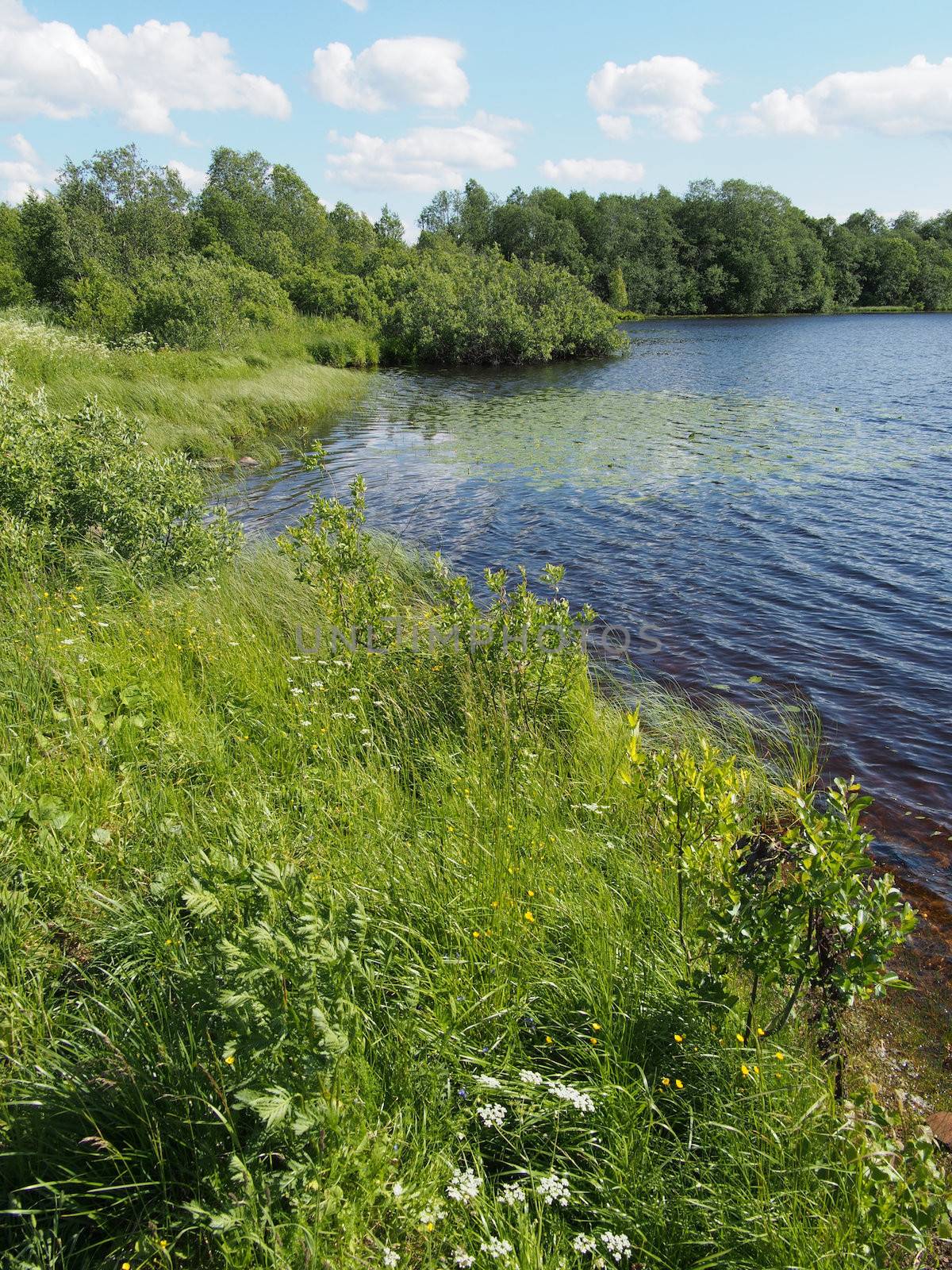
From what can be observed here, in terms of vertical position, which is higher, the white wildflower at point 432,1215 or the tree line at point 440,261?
the tree line at point 440,261

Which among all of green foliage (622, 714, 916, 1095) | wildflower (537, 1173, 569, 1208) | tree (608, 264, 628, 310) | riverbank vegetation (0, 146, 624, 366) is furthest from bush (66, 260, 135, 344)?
tree (608, 264, 628, 310)

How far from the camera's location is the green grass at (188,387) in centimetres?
1727

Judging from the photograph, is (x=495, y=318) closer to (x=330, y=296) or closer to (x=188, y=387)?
(x=330, y=296)

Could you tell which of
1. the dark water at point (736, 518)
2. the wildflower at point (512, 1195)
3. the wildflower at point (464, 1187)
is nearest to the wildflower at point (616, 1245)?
the wildflower at point (512, 1195)

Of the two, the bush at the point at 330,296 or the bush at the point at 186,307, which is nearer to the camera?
the bush at the point at 186,307

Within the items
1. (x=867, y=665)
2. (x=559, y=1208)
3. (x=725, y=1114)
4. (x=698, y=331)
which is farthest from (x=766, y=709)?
(x=698, y=331)

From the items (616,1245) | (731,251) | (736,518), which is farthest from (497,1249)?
(731,251)

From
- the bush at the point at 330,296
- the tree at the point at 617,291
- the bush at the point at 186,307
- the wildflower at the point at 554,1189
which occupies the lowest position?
the wildflower at the point at 554,1189

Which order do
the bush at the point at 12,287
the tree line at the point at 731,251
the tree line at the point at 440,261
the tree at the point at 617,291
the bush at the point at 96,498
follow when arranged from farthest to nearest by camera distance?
the tree line at the point at 731,251 → the tree at the point at 617,291 → the bush at the point at 12,287 → the tree line at the point at 440,261 → the bush at the point at 96,498

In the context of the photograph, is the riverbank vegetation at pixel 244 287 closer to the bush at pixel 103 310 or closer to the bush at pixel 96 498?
the bush at pixel 103 310

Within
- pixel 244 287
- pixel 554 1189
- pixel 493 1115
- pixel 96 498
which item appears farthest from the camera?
pixel 244 287

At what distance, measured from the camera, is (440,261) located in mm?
50812

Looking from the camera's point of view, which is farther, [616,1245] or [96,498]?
[96,498]

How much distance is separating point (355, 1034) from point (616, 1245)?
0.98 m
